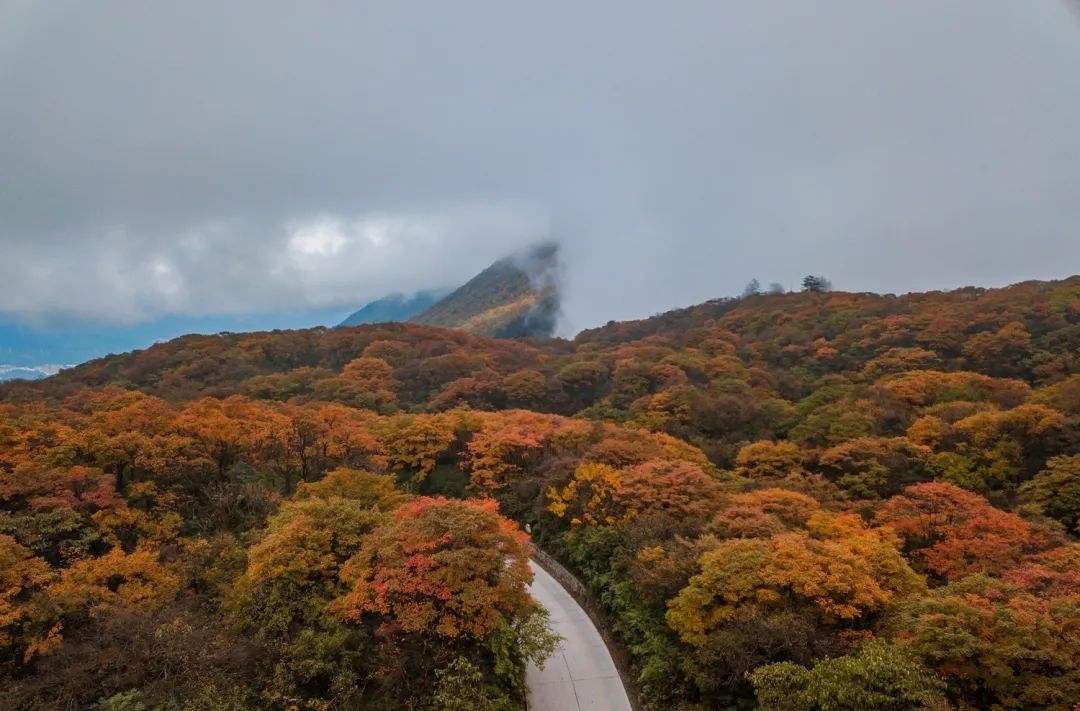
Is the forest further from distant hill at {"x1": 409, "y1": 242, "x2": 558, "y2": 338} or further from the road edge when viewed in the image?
distant hill at {"x1": 409, "y1": 242, "x2": 558, "y2": 338}

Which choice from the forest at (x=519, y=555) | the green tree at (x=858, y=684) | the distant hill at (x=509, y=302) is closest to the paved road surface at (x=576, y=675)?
the forest at (x=519, y=555)

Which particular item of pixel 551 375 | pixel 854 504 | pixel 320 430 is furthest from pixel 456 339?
pixel 854 504

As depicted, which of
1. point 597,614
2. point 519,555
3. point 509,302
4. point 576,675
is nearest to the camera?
point 519,555

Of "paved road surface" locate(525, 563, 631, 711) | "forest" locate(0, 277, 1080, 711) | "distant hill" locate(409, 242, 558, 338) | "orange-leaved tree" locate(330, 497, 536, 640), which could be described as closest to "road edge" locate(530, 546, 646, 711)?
"paved road surface" locate(525, 563, 631, 711)

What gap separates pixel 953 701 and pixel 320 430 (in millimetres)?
21105

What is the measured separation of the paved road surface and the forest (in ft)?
2.24

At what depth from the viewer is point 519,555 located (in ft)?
42.2

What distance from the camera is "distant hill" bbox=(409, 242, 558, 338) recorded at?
10500 centimetres

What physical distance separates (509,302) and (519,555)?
104 m

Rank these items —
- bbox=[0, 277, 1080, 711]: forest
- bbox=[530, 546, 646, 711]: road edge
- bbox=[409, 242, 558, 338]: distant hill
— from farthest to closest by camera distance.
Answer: bbox=[409, 242, 558, 338]: distant hill < bbox=[530, 546, 646, 711]: road edge < bbox=[0, 277, 1080, 711]: forest

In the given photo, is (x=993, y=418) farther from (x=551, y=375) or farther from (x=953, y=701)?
(x=551, y=375)

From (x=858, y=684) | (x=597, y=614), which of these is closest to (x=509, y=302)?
(x=597, y=614)

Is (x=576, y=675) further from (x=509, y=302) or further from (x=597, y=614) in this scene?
(x=509, y=302)

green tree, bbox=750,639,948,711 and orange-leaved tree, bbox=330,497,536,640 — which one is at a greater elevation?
orange-leaved tree, bbox=330,497,536,640
